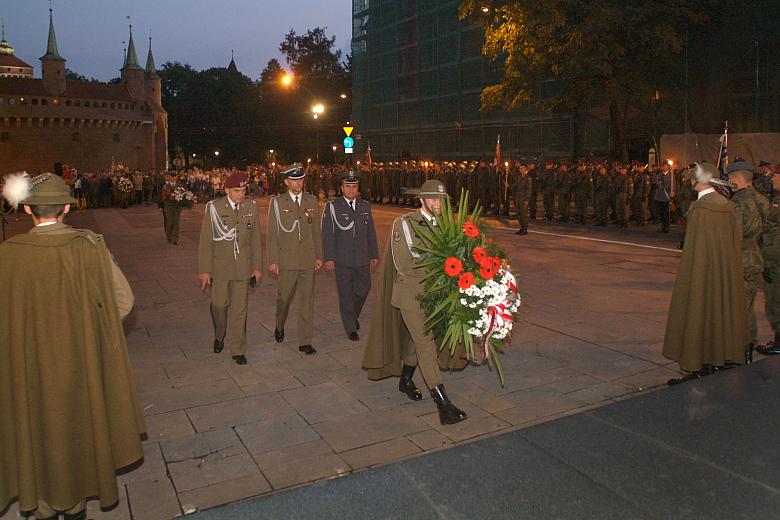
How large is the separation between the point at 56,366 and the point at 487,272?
2.77m

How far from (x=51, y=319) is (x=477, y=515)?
8.51 ft

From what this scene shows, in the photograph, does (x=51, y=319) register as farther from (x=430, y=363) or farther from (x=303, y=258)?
(x=303, y=258)

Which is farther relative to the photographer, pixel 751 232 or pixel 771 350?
pixel 771 350

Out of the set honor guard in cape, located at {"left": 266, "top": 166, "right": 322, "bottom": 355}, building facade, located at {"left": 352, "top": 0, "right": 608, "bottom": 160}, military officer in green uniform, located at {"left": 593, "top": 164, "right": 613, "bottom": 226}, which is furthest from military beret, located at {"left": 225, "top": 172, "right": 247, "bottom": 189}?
building facade, located at {"left": 352, "top": 0, "right": 608, "bottom": 160}

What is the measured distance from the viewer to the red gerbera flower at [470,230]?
16.6 feet

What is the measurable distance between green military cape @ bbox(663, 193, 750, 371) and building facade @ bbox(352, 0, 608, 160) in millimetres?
29059

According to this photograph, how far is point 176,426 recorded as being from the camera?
5.29m

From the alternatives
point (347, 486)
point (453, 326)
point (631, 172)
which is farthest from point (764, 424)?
point (631, 172)

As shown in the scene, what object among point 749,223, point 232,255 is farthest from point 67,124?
point 749,223

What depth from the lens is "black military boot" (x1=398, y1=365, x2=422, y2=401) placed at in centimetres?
584

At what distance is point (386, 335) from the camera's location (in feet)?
19.0

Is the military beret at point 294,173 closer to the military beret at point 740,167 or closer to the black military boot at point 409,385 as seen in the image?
the black military boot at point 409,385

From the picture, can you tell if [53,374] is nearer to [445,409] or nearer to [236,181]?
[445,409]

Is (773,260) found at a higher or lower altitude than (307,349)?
higher
